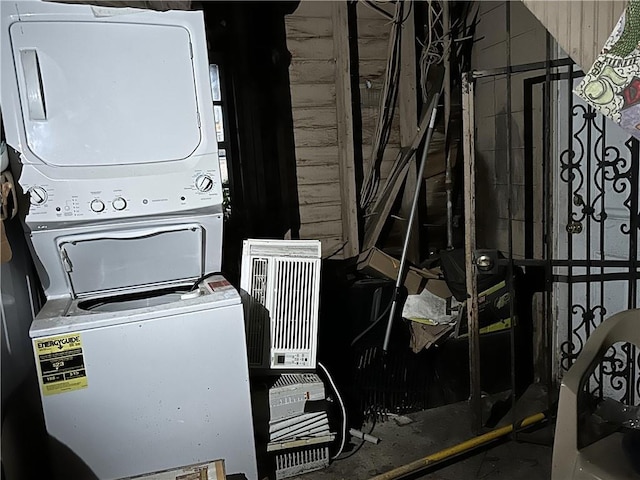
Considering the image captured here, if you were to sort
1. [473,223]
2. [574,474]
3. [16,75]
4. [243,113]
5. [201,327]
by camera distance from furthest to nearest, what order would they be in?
[243,113] < [473,223] < [201,327] < [16,75] < [574,474]

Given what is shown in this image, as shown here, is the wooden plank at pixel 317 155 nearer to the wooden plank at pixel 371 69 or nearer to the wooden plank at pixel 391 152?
the wooden plank at pixel 391 152

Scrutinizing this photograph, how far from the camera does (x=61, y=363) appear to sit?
154 centimetres

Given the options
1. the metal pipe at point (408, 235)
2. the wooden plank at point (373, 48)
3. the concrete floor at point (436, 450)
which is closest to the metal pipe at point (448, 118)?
the metal pipe at point (408, 235)

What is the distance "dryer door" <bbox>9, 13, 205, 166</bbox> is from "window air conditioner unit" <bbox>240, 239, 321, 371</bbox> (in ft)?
1.84

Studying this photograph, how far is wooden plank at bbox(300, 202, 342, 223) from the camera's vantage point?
2.79 meters

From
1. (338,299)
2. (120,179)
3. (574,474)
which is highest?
(120,179)

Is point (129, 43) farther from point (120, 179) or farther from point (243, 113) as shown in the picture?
point (243, 113)

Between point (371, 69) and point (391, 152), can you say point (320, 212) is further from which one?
point (371, 69)

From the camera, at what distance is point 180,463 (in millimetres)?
1727

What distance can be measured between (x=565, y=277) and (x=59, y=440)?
222cm

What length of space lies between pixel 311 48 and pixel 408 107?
2.01ft

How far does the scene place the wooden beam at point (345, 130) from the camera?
2635 mm

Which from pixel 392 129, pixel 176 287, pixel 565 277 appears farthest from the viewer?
pixel 392 129

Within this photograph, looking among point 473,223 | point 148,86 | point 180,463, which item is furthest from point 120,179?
point 473,223
